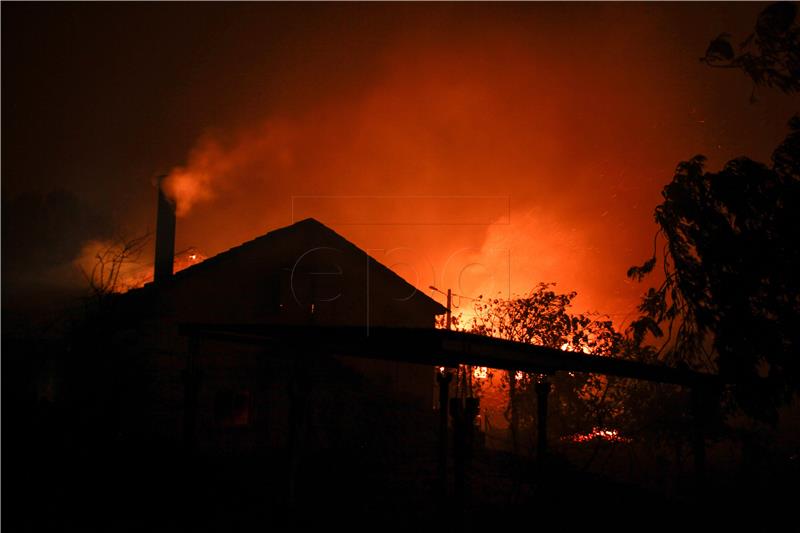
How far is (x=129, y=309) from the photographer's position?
17.8 m

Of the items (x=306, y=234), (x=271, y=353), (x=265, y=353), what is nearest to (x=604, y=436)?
(x=306, y=234)

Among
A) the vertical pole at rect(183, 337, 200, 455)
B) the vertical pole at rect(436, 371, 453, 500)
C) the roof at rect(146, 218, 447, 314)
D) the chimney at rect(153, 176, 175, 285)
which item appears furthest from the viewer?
the chimney at rect(153, 176, 175, 285)

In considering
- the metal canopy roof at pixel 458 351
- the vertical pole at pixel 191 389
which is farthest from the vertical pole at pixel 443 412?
the vertical pole at pixel 191 389

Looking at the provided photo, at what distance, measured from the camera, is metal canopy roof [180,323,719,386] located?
803 centimetres

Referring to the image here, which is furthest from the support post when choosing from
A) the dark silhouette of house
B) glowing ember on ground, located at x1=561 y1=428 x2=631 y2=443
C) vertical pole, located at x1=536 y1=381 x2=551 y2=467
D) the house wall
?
the house wall

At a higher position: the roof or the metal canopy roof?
the roof

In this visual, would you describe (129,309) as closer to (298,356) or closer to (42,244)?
(298,356)

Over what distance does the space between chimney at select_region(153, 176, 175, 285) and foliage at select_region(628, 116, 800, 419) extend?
15397 mm

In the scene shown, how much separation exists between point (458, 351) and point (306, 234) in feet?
42.1

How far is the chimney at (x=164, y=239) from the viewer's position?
19.9 meters

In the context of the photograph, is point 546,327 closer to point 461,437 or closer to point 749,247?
point 749,247

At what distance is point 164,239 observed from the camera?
20.2m

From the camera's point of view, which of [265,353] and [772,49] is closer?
[772,49]

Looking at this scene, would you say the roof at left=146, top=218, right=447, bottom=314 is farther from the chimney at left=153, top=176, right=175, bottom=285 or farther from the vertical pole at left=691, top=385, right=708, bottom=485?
the vertical pole at left=691, top=385, right=708, bottom=485
